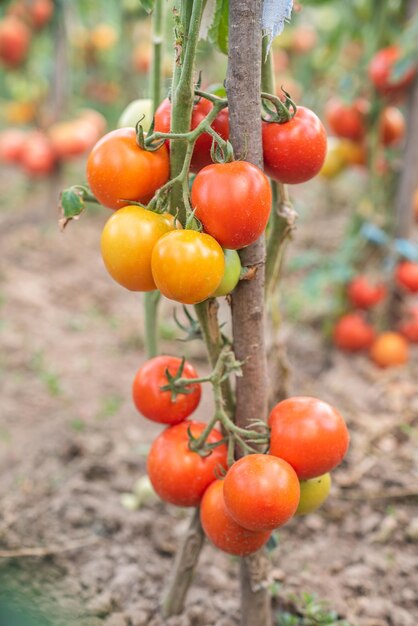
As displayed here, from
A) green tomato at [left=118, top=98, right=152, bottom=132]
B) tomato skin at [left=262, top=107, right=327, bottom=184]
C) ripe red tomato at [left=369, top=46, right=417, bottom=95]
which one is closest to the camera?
tomato skin at [left=262, top=107, right=327, bottom=184]

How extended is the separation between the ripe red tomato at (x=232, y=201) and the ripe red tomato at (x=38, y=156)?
3.00 meters

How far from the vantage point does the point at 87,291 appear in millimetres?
3275

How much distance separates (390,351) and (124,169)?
74.8 inches

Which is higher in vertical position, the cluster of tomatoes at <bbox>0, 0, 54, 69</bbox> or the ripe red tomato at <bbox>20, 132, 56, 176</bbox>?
the cluster of tomatoes at <bbox>0, 0, 54, 69</bbox>

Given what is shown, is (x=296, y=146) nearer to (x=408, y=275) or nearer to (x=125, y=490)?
(x=125, y=490)

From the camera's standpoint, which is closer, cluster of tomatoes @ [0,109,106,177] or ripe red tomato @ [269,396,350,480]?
ripe red tomato @ [269,396,350,480]

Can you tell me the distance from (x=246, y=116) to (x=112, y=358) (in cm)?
179

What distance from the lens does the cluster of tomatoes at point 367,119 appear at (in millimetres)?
2488

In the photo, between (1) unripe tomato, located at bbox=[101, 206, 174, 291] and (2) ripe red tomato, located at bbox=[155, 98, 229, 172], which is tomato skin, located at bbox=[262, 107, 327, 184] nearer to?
(2) ripe red tomato, located at bbox=[155, 98, 229, 172]

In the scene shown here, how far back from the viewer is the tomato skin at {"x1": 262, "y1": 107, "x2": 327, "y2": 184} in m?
1.02

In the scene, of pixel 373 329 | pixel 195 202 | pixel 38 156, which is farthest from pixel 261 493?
pixel 38 156

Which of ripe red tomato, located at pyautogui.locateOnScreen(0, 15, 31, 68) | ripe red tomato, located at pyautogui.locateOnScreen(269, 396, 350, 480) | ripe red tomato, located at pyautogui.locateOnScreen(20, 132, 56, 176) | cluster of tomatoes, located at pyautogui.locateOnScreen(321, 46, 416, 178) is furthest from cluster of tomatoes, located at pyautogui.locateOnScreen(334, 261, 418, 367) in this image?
ripe red tomato, located at pyautogui.locateOnScreen(0, 15, 31, 68)

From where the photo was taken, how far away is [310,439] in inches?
41.2

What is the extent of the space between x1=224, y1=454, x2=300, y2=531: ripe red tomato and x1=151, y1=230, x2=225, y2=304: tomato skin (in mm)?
276
